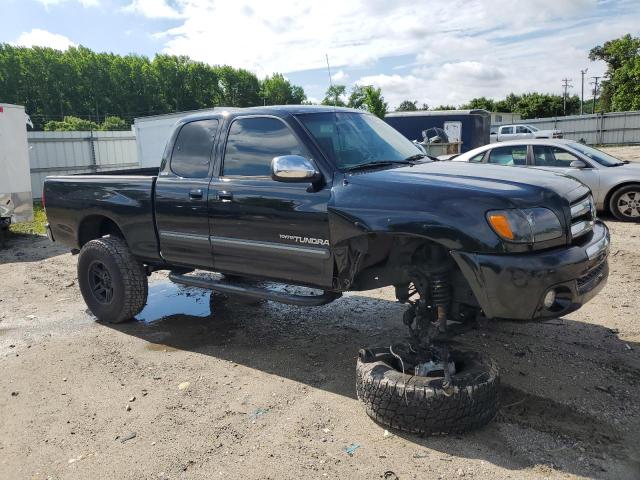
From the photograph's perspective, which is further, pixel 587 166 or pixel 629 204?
pixel 587 166

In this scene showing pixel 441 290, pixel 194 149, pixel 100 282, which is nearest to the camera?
pixel 441 290

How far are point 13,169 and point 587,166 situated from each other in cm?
1089

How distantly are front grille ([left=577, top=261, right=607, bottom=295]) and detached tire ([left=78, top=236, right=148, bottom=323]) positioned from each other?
4033 mm

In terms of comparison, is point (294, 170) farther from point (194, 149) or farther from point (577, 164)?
point (577, 164)

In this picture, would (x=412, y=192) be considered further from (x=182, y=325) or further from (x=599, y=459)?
(x=182, y=325)

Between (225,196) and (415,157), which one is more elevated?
(415,157)

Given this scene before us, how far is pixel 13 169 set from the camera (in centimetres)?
1048

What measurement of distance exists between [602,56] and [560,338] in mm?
71764

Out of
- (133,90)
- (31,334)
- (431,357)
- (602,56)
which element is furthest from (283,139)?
(133,90)

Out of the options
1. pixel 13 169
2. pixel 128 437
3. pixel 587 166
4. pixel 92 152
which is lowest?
pixel 128 437

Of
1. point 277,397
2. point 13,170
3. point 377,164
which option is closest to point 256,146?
point 377,164

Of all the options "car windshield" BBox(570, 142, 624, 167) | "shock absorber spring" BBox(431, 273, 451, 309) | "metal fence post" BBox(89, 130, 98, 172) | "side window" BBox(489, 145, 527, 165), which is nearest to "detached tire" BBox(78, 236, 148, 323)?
"shock absorber spring" BBox(431, 273, 451, 309)

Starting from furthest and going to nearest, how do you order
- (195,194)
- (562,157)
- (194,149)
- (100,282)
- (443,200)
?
(562,157)
(100,282)
(194,149)
(195,194)
(443,200)

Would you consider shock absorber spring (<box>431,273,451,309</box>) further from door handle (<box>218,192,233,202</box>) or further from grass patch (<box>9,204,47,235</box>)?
grass patch (<box>9,204,47,235</box>)
